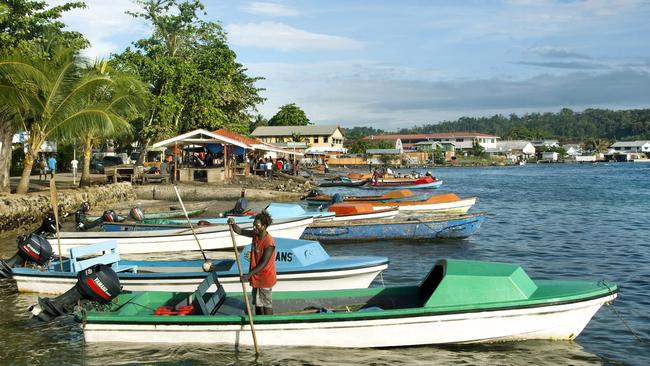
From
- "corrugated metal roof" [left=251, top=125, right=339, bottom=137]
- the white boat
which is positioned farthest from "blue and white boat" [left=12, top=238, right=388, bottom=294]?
"corrugated metal roof" [left=251, top=125, right=339, bottom=137]

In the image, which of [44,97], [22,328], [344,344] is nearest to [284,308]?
[344,344]

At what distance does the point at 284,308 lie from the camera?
422 inches

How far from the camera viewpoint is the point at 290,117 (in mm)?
110000

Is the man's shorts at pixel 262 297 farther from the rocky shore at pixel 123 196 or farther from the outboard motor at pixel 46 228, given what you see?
the rocky shore at pixel 123 196

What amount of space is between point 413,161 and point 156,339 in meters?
115

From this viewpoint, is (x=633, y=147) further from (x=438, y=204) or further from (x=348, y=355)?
(x=348, y=355)

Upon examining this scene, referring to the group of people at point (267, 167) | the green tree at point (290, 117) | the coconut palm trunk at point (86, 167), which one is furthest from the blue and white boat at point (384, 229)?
the green tree at point (290, 117)

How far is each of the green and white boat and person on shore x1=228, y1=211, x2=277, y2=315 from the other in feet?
1.04

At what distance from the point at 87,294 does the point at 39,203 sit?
48.7 feet

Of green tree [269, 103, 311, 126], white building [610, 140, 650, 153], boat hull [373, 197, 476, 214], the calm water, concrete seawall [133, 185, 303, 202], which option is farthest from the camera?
white building [610, 140, 650, 153]

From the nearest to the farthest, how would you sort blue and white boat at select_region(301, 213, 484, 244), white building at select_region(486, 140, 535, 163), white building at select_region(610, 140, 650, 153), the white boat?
the white boat → blue and white boat at select_region(301, 213, 484, 244) → white building at select_region(486, 140, 535, 163) → white building at select_region(610, 140, 650, 153)

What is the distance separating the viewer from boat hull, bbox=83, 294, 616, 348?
31.1 ft

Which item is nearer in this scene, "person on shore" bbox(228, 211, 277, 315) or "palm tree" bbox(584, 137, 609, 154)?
"person on shore" bbox(228, 211, 277, 315)

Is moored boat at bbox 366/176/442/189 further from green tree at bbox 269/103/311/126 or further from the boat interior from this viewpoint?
green tree at bbox 269/103/311/126
